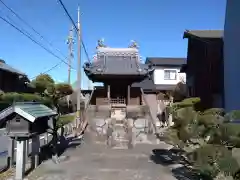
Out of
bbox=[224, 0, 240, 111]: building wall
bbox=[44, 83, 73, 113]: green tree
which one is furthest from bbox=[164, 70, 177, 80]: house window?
bbox=[44, 83, 73, 113]: green tree

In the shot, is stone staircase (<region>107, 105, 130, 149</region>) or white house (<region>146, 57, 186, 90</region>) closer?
stone staircase (<region>107, 105, 130, 149</region>)

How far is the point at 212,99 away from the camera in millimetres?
18156

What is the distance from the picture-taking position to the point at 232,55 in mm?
13734

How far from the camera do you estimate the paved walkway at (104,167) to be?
8.50 meters

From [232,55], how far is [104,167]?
27.9ft

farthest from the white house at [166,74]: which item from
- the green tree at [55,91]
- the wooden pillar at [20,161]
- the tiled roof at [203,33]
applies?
the wooden pillar at [20,161]

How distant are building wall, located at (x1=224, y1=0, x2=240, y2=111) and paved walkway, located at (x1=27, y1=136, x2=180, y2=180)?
4863 millimetres

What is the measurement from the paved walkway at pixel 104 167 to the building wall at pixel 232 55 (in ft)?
16.0

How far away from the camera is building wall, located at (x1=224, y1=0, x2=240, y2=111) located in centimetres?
1305

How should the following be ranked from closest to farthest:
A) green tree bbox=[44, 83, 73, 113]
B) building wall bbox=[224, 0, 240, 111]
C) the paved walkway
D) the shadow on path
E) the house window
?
the paved walkway → the shadow on path → green tree bbox=[44, 83, 73, 113] → building wall bbox=[224, 0, 240, 111] → the house window

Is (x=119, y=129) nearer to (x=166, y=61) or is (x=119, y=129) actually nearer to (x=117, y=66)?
(x=117, y=66)

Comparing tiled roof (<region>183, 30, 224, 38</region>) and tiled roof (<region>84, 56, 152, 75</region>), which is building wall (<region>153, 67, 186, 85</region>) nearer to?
tiled roof (<region>183, 30, 224, 38</region>)

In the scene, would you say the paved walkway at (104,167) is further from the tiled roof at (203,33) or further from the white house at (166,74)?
the white house at (166,74)

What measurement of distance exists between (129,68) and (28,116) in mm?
11162
